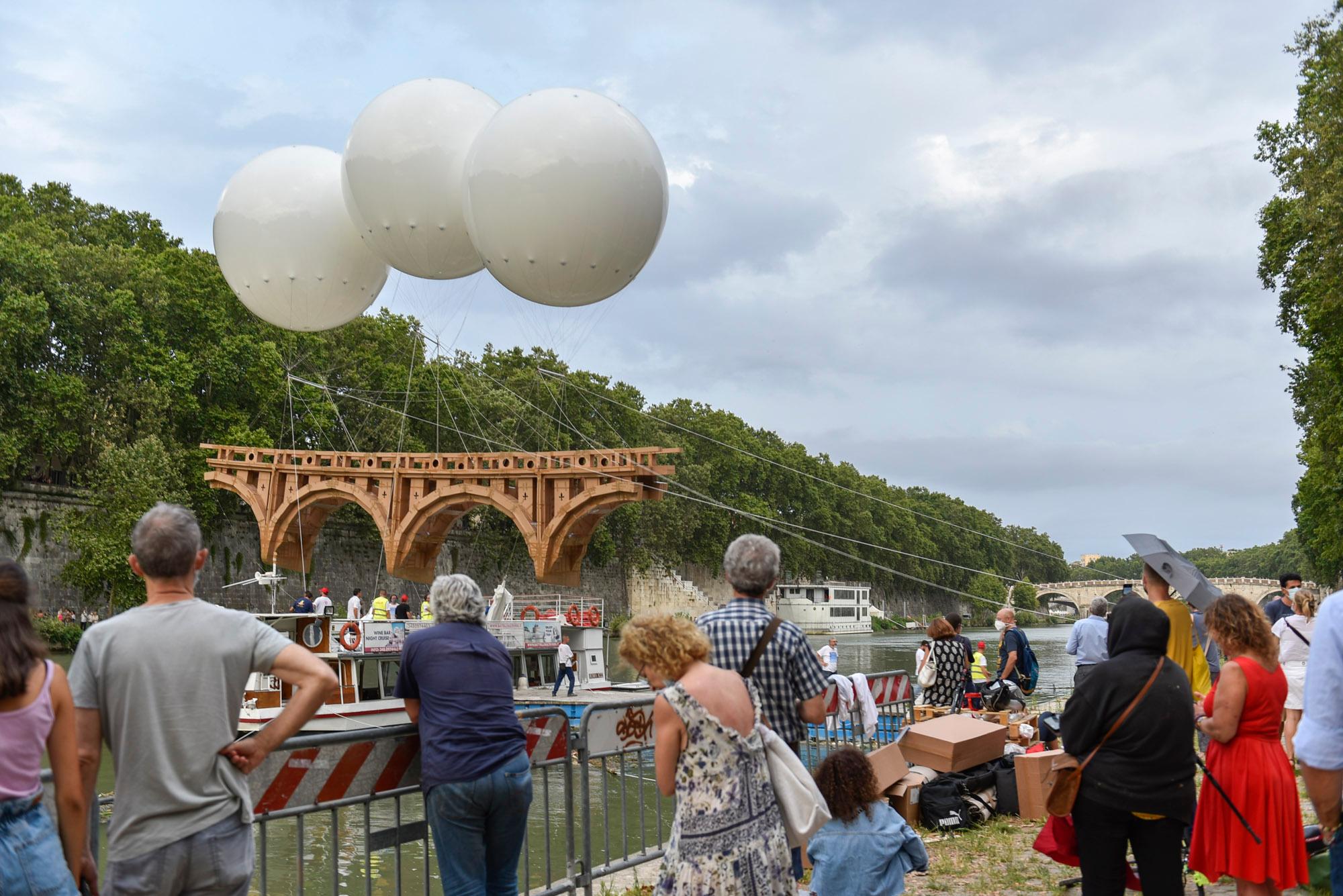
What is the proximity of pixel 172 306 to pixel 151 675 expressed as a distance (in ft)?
139

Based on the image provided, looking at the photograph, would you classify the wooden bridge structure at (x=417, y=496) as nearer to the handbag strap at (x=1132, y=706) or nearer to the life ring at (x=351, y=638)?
the life ring at (x=351, y=638)

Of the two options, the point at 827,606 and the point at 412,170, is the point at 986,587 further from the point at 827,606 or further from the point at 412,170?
the point at 412,170

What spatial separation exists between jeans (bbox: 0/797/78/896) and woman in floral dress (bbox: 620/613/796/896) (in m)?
1.60

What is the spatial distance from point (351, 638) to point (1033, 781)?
545 inches

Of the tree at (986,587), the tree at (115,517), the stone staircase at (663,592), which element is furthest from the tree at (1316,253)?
the tree at (986,587)

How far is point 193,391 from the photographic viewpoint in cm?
4291

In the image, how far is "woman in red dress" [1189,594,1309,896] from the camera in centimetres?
437

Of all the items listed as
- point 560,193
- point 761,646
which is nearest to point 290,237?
point 560,193

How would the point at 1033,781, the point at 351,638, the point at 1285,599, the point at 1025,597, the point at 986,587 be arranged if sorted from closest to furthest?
the point at 1033,781
the point at 1285,599
the point at 351,638
the point at 986,587
the point at 1025,597

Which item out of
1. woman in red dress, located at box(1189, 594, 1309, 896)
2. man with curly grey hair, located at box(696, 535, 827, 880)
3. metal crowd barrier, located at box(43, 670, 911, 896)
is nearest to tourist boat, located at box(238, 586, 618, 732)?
metal crowd barrier, located at box(43, 670, 911, 896)

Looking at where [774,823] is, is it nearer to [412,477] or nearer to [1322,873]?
[1322,873]

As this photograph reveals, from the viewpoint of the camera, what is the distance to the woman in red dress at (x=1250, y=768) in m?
4.37

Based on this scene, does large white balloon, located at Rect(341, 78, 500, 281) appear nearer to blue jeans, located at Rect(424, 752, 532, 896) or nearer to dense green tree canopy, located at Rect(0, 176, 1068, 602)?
blue jeans, located at Rect(424, 752, 532, 896)

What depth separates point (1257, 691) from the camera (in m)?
4.44
